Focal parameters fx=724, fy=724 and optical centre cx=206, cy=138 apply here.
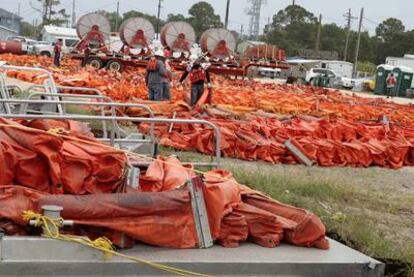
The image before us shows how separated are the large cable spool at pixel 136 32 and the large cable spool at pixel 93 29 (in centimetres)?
116

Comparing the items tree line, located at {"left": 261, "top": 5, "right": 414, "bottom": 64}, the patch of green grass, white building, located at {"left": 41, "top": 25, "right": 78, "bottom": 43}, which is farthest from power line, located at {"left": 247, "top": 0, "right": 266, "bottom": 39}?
→ the patch of green grass

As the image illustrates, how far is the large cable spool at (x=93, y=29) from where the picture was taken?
43.2m

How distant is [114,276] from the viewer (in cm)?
421

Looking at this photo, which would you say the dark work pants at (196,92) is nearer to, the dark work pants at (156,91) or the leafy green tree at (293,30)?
the dark work pants at (156,91)

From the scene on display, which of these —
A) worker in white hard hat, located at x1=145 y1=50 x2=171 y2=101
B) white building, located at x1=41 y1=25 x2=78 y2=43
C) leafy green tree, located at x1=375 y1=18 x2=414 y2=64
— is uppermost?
leafy green tree, located at x1=375 y1=18 x2=414 y2=64

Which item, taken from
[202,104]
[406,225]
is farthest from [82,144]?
[202,104]

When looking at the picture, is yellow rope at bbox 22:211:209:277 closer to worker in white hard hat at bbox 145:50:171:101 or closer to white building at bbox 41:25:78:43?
worker in white hard hat at bbox 145:50:171:101

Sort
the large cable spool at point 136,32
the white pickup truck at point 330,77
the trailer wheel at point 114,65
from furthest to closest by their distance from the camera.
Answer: the white pickup truck at point 330,77 < the large cable spool at point 136,32 < the trailer wheel at point 114,65

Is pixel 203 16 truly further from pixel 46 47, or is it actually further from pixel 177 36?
pixel 177 36

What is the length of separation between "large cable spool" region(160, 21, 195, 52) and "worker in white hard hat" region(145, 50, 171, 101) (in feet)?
83.0

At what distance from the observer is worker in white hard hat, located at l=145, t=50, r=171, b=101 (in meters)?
18.3

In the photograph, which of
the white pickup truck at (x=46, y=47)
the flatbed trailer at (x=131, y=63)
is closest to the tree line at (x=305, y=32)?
the white pickup truck at (x=46, y=47)

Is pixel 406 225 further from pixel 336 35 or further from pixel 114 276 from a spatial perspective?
pixel 336 35

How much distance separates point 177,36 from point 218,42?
2520 millimetres
